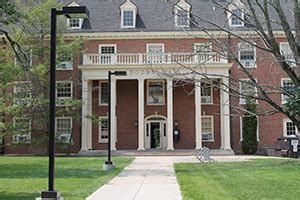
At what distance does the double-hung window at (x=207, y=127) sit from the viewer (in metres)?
36.9

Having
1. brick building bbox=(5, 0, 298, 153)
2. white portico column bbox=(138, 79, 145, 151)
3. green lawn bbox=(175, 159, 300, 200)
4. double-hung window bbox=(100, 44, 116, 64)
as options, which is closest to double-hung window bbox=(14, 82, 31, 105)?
brick building bbox=(5, 0, 298, 153)

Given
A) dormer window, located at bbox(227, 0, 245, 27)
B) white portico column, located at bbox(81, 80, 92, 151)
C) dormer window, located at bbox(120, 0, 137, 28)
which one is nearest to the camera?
dormer window, located at bbox(227, 0, 245, 27)

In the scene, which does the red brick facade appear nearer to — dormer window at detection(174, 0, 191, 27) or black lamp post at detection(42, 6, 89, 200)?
black lamp post at detection(42, 6, 89, 200)

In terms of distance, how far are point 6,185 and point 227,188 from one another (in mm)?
6725

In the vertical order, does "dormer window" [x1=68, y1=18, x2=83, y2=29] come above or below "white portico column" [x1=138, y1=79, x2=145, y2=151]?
above

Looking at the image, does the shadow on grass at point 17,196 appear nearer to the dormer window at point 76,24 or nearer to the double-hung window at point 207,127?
the double-hung window at point 207,127

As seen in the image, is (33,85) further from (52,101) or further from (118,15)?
(52,101)

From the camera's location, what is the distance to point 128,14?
39000 mm

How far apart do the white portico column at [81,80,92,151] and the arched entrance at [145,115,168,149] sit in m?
4.69

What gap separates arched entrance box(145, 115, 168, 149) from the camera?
3729 cm

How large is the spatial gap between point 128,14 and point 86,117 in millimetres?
10125

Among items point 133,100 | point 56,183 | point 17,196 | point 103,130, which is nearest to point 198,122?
point 133,100

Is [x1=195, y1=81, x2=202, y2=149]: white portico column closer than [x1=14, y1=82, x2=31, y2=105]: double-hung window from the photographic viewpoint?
No

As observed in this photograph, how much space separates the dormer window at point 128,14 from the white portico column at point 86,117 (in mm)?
6283
